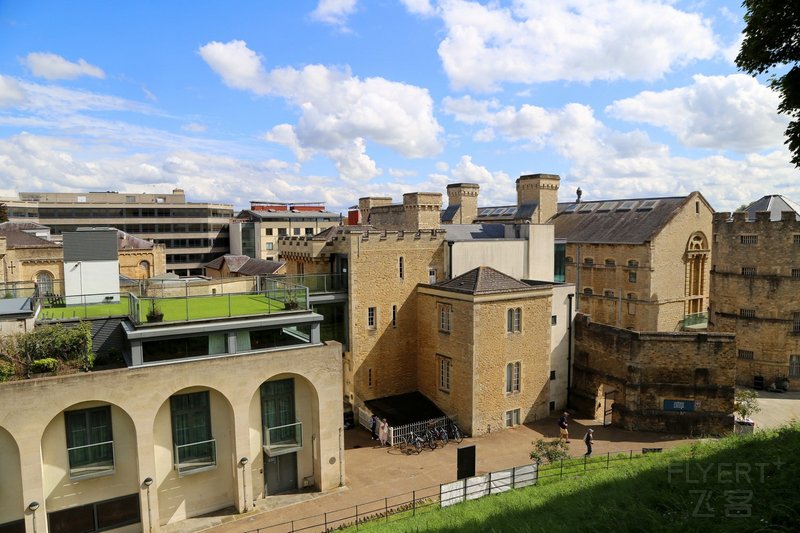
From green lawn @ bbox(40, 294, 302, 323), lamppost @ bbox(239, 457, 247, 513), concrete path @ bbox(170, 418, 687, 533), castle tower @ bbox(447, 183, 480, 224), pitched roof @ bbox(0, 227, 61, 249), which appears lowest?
concrete path @ bbox(170, 418, 687, 533)

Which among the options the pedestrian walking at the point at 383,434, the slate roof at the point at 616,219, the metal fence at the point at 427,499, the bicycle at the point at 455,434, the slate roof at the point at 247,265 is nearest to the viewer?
the metal fence at the point at 427,499

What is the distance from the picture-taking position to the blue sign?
1117 inches

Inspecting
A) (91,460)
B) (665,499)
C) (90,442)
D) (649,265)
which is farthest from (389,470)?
(649,265)

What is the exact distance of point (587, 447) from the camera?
85.2 feet

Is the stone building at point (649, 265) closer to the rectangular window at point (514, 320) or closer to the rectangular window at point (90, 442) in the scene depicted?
the rectangular window at point (514, 320)

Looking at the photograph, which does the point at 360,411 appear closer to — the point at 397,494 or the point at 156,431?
the point at 397,494

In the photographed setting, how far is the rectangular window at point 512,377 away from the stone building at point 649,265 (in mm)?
17141

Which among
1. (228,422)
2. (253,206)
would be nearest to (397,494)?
(228,422)

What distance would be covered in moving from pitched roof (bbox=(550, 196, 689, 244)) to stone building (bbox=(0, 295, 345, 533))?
107 feet

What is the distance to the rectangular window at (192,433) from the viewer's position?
2045 cm

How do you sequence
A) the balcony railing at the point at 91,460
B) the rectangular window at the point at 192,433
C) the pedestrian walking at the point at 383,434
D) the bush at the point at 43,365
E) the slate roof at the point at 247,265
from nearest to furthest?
the balcony railing at the point at 91,460, the bush at the point at 43,365, the rectangular window at the point at 192,433, the pedestrian walking at the point at 383,434, the slate roof at the point at 247,265

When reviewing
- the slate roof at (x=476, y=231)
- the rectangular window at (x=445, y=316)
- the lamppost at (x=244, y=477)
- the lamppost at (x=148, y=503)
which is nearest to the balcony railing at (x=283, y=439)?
the lamppost at (x=244, y=477)

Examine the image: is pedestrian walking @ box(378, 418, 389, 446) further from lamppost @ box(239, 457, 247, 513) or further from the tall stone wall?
the tall stone wall

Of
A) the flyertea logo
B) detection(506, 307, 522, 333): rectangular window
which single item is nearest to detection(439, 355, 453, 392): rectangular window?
detection(506, 307, 522, 333): rectangular window
